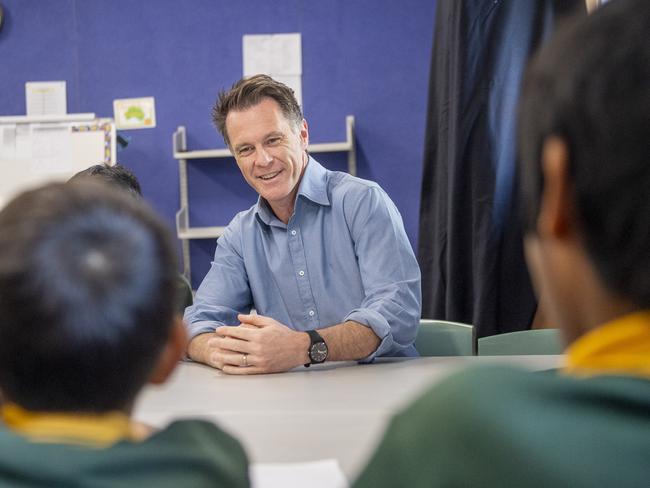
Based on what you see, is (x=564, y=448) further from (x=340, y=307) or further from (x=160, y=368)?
(x=340, y=307)

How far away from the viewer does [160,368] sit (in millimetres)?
736

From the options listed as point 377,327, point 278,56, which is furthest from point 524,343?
point 278,56

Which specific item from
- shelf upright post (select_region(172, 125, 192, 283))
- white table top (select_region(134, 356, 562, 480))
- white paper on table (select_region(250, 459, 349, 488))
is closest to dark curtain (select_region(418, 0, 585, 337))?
white table top (select_region(134, 356, 562, 480))

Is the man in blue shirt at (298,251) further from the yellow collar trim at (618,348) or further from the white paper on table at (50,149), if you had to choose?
the white paper on table at (50,149)

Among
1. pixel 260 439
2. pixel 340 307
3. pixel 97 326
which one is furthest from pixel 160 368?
pixel 340 307

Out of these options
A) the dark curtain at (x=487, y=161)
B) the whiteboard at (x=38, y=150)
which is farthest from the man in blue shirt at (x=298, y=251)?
the whiteboard at (x=38, y=150)

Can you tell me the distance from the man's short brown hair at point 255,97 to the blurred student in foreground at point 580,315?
192 centimetres

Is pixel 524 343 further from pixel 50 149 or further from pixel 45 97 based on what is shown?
pixel 45 97

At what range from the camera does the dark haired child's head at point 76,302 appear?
2.13 feet

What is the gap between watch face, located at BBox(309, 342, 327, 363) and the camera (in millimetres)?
1822

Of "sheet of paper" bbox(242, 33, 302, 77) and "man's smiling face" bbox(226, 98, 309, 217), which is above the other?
"sheet of paper" bbox(242, 33, 302, 77)

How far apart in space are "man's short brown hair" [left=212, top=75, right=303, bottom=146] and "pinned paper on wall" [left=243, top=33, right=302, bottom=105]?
2042mm

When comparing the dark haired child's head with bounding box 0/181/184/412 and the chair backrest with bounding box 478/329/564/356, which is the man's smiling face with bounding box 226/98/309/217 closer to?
the chair backrest with bounding box 478/329/564/356

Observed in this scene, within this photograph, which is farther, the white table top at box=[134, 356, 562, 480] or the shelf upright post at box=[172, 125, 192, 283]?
the shelf upright post at box=[172, 125, 192, 283]
